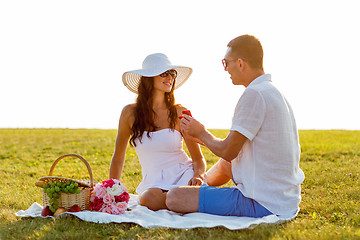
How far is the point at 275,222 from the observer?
4.73m

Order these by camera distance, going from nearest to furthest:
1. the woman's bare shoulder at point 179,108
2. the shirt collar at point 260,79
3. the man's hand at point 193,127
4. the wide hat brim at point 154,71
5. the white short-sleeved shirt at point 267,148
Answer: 1. the white short-sleeved shirt at point 267,148
2. the shirt collar at point 260,79
3. the man's hand at point 193,127
4. the wide hat brim at point 154,71
5. the woman's bare shoulder at point 179,108

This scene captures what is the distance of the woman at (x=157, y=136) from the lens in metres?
5.73

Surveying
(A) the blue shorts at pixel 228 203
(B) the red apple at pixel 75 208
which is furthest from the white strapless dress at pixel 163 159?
(B) the red apple at pixel 75 208

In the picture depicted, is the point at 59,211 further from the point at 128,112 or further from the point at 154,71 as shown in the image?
the point at 154,71

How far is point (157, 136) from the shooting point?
19.0 ft

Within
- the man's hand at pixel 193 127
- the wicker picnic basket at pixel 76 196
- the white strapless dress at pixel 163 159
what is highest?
the man's hand at pixel 193 127

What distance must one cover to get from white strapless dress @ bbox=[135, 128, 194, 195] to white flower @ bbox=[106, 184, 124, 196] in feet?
1.70

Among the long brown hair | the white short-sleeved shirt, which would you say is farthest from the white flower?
the white short-sleeved shirt

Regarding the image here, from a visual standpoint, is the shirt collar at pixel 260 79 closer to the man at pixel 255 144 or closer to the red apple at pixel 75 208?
the man at pixel 255 144

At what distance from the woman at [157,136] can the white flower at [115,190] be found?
41 cm

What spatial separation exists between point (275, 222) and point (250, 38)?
2.10m

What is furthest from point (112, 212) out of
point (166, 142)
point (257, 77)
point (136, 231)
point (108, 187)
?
point (257, 77)

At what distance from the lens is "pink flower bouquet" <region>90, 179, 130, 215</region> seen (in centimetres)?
533

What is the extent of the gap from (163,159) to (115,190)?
2.77ft
